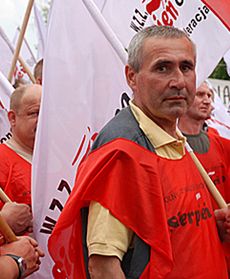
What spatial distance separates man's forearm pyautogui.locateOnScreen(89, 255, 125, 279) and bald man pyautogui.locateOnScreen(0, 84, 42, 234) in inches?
45.1

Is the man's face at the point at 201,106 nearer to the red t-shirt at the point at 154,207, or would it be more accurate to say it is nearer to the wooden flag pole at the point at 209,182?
the wooden flag pole at the point at 209,182

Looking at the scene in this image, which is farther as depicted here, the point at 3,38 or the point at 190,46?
the point at 3,38

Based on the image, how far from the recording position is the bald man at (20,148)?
359cm

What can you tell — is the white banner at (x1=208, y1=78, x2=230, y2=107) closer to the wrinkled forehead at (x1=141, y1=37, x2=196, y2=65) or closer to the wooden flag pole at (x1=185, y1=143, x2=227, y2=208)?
the wooden flag pole at (x1=185, y1=143, x2=227, y2=208)

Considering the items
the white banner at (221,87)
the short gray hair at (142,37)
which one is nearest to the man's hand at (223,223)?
the short gray hair at (142,37)

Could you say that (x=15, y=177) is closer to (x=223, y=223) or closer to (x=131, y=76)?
(x=131, y=76)

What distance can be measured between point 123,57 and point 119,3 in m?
0.69

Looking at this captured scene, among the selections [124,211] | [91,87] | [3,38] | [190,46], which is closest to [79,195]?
[124,211]

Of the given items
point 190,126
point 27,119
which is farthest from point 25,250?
point 190,126

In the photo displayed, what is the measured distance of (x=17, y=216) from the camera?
3.18 meters

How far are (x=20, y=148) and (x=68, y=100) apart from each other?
2.25ft

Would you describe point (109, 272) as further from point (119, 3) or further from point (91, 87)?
point (119, 3)

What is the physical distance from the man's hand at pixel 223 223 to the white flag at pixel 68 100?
2.71 ft

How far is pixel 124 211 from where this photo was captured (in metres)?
2.38
